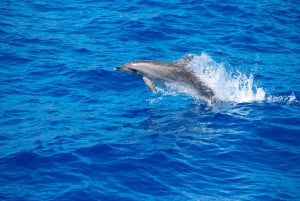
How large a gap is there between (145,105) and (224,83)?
2659 millimetres

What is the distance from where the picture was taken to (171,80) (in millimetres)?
15578

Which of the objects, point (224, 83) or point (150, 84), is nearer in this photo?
point (150, 84)

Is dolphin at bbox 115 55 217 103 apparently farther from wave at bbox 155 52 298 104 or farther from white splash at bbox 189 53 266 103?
white splash at bbox 189 53 266 103

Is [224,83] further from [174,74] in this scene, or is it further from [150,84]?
[150,84]

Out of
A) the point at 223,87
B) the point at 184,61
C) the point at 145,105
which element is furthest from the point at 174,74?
the point at 223,87

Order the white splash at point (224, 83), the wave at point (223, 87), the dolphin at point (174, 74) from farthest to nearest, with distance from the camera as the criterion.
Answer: the white splash at point (224, 83) → the wave at point (223, 87) → the dolphin at point (174, 74)

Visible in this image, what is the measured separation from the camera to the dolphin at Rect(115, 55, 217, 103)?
1541cm

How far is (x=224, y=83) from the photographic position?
54.7 ft

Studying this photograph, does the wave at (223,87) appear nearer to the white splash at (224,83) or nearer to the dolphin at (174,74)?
the white splash at (224,83)

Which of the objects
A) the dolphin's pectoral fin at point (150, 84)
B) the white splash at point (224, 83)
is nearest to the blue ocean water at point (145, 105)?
the white splash at point (224, 83)

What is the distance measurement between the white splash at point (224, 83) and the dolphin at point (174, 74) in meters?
0.40

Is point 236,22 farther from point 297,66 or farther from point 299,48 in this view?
point 297,66

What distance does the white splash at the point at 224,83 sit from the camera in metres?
16.1

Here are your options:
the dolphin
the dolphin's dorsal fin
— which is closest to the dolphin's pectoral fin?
the dolphin
